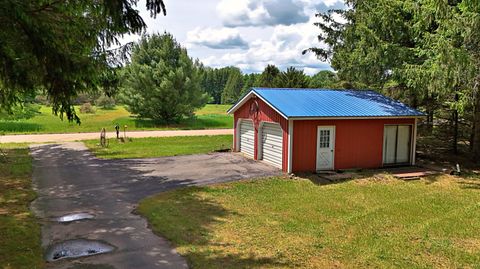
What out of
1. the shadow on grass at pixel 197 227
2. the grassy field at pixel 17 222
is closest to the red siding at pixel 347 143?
the shadow on grass at pixel 197 227

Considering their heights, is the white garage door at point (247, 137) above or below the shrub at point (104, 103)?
below

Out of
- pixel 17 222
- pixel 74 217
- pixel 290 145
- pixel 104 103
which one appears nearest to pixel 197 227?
pixel 74 217

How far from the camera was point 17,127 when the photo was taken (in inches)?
1244

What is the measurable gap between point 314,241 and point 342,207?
3.06 m

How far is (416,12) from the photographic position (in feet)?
51.9

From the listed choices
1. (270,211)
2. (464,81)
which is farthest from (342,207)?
(464,81)

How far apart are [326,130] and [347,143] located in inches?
48.0

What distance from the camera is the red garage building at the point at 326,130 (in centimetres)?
1517

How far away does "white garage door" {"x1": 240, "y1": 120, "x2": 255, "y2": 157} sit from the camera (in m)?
18.5

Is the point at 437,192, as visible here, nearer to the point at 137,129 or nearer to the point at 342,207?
the point at 342,207

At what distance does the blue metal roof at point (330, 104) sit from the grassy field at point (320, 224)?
10.1ft

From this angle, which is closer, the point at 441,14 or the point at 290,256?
the point at 290,256

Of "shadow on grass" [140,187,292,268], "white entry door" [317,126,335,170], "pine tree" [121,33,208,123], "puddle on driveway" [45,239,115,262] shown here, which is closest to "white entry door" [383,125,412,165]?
"white entry door" [317,126,335,170]

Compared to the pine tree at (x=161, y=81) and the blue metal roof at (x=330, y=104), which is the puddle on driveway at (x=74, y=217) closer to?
the blue metal roof at (x=330, y=104)
